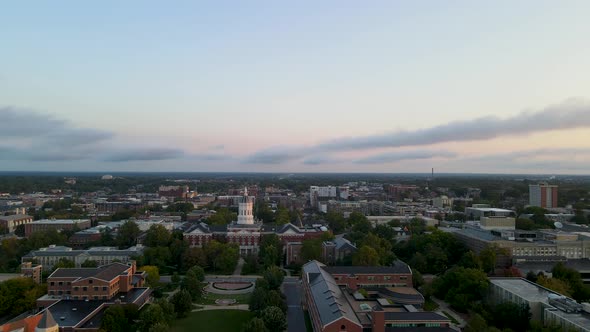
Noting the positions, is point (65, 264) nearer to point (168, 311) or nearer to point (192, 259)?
point (192, 259)

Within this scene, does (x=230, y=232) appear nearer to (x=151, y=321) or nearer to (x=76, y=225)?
(x=76, y=225)

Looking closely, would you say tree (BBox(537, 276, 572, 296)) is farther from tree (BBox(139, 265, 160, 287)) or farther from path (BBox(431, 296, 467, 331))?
tree (BBox(139, 265, 160, 287))

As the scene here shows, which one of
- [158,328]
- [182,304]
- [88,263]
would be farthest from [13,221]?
[158,328]

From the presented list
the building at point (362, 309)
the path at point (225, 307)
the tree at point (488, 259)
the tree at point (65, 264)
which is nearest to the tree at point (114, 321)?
the path at point (225, 307)

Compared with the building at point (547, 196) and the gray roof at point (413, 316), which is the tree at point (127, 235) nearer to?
the gray roof at point (413, 316)

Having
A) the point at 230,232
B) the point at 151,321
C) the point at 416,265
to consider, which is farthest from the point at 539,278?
the point at 230,232

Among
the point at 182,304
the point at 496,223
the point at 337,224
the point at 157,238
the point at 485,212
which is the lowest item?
the point at 182,304
